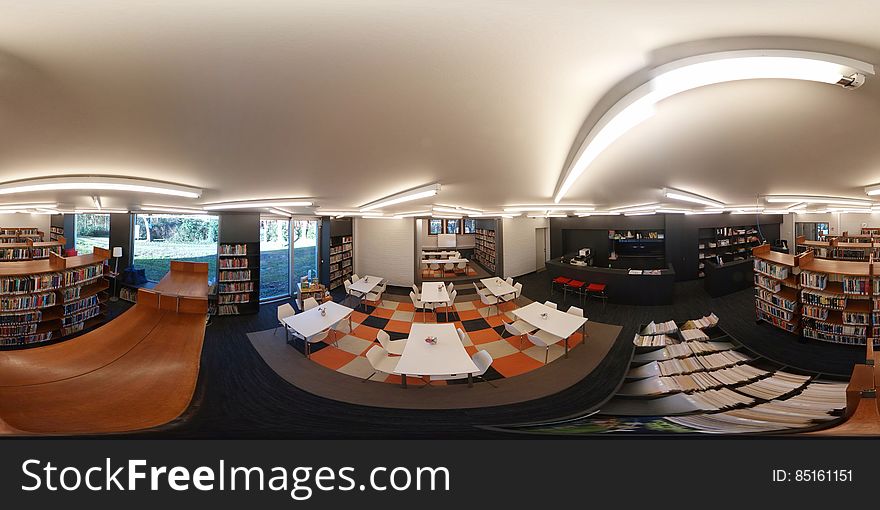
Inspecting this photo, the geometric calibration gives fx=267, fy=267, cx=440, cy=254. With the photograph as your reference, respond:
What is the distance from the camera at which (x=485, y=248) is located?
1746mm

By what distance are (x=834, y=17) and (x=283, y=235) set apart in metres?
1.99

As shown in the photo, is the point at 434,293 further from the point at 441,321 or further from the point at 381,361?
the point at 381,361

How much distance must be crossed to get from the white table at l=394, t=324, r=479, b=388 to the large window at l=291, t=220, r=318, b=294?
32.6 inches

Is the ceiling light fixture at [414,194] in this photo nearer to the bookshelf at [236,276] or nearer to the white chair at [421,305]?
the white chair at [421,305]

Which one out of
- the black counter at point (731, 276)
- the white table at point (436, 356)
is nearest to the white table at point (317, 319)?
the white table at point (436, 356)

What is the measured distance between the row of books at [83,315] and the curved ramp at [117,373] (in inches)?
6.4

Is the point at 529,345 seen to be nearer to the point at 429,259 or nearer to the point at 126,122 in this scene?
the point at 429,259

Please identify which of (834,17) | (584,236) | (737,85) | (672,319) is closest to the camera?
(834,17)

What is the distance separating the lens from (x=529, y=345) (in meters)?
1.36

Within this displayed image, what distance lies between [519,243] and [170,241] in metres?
1.82

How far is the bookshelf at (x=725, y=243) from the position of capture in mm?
1087

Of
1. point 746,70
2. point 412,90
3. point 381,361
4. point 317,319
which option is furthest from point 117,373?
point 746,70

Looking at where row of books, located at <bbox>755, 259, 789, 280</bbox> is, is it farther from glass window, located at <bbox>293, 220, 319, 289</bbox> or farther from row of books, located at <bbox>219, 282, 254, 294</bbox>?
row of books, located at <bbox>219, 282, 254, 294</bbox>

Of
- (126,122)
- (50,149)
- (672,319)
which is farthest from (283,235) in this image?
(672,319)
